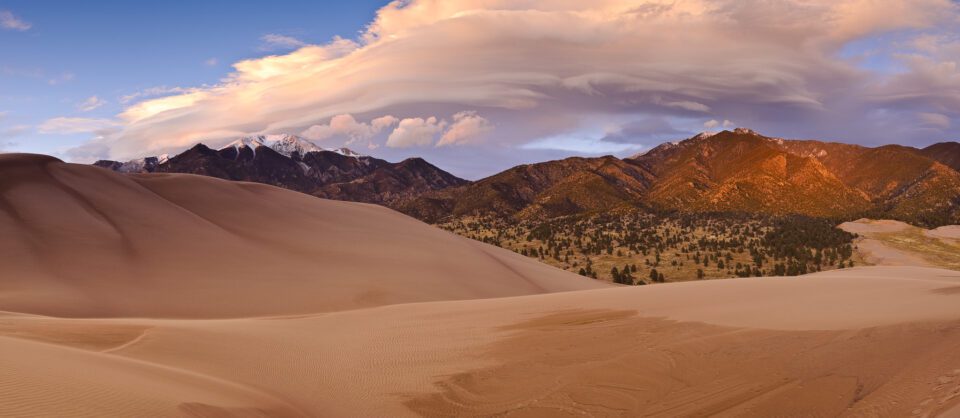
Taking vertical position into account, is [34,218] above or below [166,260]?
above

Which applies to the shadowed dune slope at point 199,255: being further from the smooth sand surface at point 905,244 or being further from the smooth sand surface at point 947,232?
the smooth sand surface at point 947,232

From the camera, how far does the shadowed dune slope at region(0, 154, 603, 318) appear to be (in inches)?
947

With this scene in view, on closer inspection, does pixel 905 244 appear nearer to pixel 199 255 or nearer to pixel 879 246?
pixel 879 246

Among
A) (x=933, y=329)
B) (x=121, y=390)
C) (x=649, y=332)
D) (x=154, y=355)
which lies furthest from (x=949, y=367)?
(x=154, y=355)

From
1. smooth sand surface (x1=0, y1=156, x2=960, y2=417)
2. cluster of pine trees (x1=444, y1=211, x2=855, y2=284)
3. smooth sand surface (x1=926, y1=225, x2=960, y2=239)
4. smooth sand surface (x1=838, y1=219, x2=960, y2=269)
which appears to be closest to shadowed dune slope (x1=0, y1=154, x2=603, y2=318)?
A: smooth sand surface (x1=0, y1=156, x2=960, y2=417)

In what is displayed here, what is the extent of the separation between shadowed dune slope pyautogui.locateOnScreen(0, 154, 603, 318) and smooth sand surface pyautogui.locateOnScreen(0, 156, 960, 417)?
0.63ft

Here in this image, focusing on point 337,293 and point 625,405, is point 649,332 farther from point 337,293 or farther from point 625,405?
point 337,293

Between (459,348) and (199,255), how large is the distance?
2162 cm

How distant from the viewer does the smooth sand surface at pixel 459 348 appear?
336 inches

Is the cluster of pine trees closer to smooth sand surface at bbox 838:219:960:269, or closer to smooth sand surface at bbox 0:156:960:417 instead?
smooth sand surface at bbox 838:219:960:269

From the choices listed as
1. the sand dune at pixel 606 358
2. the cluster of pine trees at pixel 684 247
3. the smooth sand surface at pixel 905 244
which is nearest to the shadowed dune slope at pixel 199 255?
the sand dune at pixel 606 358

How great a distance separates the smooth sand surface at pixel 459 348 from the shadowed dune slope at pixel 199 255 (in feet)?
0.63

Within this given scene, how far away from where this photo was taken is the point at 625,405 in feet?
30.6

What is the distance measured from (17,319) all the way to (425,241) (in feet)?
97.7
